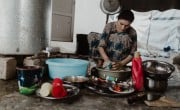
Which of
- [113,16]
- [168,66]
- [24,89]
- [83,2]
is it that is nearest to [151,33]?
[113,16]

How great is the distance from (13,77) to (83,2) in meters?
3.48

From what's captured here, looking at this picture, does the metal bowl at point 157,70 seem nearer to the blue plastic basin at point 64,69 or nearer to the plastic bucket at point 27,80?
the blue plastic basin at point 64,69

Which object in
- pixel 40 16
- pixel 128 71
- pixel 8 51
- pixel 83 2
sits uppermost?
pixel 83 2

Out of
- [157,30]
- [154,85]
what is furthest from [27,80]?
[157,30]

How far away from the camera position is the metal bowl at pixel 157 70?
4.86ft

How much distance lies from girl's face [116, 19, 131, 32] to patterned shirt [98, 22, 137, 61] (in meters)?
0.07

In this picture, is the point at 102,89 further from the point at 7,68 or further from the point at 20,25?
the point at 20,25

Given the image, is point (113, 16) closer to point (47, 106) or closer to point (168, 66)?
point (168, 66)

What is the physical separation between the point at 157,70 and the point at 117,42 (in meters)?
1.12

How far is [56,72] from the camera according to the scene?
5.22 feet

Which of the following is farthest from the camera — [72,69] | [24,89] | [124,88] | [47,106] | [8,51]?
[8,51]

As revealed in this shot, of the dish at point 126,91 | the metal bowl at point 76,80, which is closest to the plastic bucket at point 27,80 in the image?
the metal bowl at point 76,80

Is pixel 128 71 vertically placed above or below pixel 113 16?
below

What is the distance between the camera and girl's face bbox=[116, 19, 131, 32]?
246 centimetres
